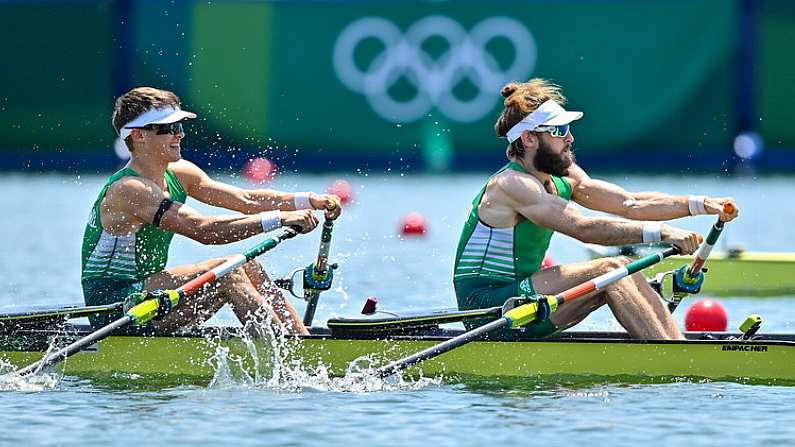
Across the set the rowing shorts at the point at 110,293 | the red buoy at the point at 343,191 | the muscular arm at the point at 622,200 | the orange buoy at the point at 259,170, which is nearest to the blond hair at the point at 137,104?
the rowing shorts at the point at 110,293

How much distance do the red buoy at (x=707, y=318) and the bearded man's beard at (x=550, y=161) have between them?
2.47 m

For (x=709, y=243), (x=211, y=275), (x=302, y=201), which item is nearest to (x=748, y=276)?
(x=709, y=243)

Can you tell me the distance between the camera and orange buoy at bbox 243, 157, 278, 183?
23469mm

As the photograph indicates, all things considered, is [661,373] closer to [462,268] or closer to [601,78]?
[462,268]

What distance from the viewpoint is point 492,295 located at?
8.84 m

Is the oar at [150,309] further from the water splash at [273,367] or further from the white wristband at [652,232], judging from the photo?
the white wristband at [652,232]

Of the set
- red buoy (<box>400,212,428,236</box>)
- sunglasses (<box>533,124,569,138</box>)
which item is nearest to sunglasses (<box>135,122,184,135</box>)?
sunglasses (<box>533,124,569,138</box>)

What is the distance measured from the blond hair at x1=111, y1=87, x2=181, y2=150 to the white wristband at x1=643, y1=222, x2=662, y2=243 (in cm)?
275

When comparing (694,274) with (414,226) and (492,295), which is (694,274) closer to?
(492,295)

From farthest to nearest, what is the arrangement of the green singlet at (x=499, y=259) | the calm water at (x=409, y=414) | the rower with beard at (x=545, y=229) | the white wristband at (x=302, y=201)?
the white wristband at (x=302, y=201)
the green singlet at (x=499, y=259)
the rower with beard at (x=545, y=229)
the calm water at (x=409, y=414)

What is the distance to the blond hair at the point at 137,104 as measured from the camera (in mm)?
9062

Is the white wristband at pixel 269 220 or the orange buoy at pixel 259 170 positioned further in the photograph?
the orange buoy at pixel 259 170

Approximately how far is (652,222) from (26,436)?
11.5 ft

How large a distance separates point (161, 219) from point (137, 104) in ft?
2.32
